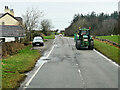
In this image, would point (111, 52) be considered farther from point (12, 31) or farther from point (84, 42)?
point (12, 31)

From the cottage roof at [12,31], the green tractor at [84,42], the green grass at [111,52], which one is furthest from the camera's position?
the cottage roof at [12,31]

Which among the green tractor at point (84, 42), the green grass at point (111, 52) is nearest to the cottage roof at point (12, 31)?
the green tractor at point (84, 42)

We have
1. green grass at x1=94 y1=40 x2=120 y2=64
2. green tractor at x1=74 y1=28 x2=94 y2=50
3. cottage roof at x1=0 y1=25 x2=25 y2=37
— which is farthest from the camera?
cottage roof at x1=0 y1=25 x2=25 y2=37

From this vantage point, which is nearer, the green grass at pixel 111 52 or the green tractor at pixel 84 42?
the green grass at pixel 111 52

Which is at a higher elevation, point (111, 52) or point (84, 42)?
point (84, 42)

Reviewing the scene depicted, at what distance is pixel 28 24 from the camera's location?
147 ft

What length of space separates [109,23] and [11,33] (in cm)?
6892

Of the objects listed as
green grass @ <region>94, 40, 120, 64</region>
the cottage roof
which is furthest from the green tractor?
the cottage roof

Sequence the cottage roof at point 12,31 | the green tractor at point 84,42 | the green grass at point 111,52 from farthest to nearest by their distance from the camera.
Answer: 1. the cottage roof at point 12,31
2. the green tractor at point 84,42
3. the green grass at point 111,52

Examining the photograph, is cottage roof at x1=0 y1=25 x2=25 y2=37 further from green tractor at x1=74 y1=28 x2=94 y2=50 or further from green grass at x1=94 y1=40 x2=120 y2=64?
green grass at x1=94 y1=40 x2=120 y2=64

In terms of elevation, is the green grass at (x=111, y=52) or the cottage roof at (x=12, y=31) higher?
the cottage roof at (x=12, y=31)

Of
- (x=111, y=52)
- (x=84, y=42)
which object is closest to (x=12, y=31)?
(x=84, y=42)

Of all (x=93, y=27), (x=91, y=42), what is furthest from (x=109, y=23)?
(x=91, y=42)

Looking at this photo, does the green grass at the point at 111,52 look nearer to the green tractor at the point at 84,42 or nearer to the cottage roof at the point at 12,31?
the green tractor at the point at 84,42
